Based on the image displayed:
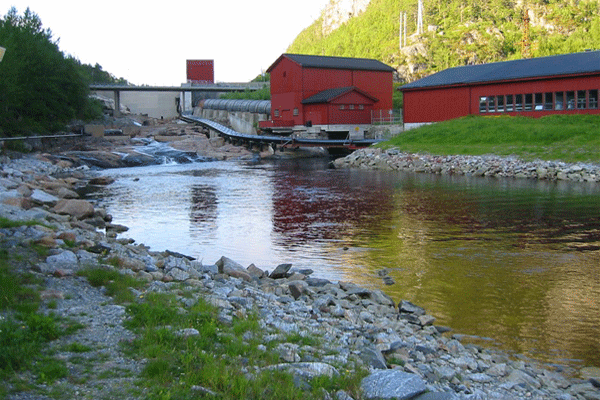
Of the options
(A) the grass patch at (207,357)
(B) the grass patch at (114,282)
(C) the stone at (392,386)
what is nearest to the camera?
(A) the grass patch at (207,357)

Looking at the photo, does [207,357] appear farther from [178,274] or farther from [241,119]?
[241,119]

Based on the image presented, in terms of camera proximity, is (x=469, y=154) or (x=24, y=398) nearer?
(x=24, y=398)

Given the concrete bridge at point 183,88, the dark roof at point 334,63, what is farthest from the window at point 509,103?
the concrete bridge at point 183,88

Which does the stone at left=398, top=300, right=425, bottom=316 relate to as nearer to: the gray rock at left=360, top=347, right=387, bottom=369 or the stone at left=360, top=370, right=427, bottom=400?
the gray rock at left=360, top=347, right=387, bottom=369

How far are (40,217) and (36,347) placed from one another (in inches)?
396

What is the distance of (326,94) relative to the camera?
52.3 metres

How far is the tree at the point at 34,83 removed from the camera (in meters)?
43.6

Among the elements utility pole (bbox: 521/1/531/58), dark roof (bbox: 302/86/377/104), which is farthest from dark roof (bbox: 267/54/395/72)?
utility pole (bbox: 521/1/531/58)

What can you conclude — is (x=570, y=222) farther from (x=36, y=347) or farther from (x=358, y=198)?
(x=36, y=347)

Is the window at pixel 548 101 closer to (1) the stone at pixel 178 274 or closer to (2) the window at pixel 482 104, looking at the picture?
(2) the window at pixel 482 104

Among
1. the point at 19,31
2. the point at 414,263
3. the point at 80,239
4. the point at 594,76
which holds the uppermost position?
the point at 19,31

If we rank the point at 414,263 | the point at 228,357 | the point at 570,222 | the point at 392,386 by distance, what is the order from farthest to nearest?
the point at 570,222 → the point at 414,263 → the point at 228,357 → the point at 392,386

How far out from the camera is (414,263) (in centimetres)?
1405

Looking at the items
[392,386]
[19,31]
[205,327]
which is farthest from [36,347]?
[19,31]
